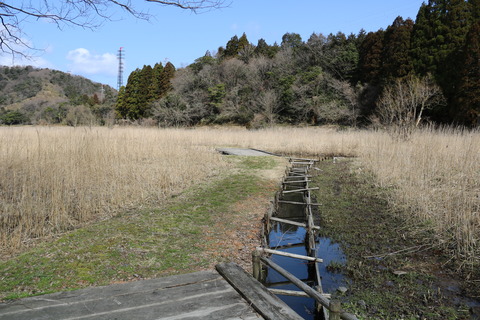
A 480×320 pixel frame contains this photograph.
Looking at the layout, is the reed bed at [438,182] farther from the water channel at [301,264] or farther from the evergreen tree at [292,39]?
the evergreen tree at [292,39]

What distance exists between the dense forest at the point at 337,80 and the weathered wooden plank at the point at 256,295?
11.7 m

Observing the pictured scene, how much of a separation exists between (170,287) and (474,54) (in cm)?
1945

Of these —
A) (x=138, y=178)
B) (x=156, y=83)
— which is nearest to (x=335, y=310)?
(x=138, y=178)

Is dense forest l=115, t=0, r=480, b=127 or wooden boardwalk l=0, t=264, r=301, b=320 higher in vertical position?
dense forest l=115, t=0, r=480, b=127

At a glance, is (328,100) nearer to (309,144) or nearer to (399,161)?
(309,144)

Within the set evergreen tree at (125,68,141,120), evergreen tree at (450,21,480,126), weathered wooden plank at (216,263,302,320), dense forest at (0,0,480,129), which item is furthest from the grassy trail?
evergreen tree at (125,68,141,120)

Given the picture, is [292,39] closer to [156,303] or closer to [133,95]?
[133,95]

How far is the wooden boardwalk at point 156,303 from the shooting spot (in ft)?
6.43

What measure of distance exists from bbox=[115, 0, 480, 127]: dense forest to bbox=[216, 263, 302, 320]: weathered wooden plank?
38.3 feet

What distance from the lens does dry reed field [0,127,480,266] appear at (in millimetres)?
4145

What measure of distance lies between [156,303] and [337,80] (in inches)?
1026

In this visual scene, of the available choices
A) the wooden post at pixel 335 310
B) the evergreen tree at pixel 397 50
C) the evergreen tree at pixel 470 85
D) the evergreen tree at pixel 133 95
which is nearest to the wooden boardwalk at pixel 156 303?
the wooden post at pixel 335 310

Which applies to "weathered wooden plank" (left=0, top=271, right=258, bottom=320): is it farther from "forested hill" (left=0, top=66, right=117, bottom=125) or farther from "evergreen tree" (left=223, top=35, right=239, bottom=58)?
"evergreen tree" (left=223, top=35, right=239, bottom=58)

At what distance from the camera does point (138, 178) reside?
6.43 m
